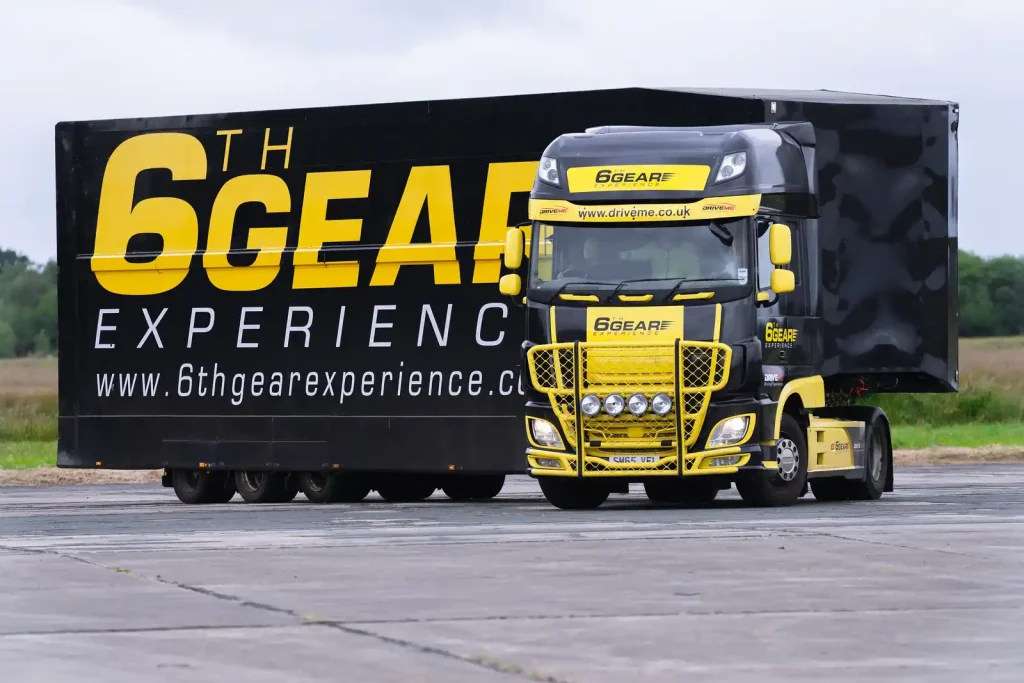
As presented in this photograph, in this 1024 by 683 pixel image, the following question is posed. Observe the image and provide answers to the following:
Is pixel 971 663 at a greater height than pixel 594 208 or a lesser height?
lesser

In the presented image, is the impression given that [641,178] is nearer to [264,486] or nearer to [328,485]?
[328,485]

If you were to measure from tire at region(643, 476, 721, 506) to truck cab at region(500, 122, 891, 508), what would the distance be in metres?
0.83

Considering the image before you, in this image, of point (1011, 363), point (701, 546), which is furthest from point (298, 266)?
point (1011, 363)

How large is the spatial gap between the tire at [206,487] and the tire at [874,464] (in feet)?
24.4

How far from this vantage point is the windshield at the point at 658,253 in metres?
20.8

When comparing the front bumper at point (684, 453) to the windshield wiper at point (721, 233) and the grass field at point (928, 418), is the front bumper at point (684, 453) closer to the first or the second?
the windshield wiper at point (721, 233)

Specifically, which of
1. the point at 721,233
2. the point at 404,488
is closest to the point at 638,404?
the point at 721,233

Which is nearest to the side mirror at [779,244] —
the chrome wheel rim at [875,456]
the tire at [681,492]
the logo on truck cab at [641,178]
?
the logo on truck cab at [641,178]

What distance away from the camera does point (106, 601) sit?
Result: 12.4 m

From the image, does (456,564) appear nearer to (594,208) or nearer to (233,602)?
(233,602)

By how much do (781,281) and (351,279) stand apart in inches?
222

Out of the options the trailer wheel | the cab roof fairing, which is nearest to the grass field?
the trailer wheel

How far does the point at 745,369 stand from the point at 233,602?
9279 millimetres

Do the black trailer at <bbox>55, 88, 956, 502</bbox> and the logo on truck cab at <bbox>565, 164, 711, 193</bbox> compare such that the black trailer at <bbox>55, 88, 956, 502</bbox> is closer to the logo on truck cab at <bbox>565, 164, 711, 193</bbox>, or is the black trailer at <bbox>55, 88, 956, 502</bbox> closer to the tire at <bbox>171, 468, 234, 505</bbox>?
the tire at <bbox>171, 468, 234, 505</bbox>
